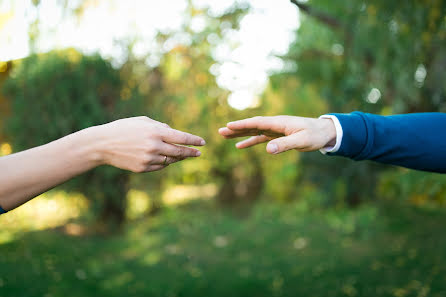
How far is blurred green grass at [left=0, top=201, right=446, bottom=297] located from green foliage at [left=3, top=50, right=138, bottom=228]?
1.01 meters

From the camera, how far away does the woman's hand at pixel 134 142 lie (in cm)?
144

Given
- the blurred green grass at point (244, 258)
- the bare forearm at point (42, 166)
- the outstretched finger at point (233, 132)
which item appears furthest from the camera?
the blurred green grass at point (244, 258)

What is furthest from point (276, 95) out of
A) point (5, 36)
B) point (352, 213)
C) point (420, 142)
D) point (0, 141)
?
point (420, 142)

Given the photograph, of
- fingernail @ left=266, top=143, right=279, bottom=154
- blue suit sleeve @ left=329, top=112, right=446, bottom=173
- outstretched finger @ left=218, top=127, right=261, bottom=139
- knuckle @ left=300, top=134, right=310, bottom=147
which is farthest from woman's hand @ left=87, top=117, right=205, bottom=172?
blue suit sleeve @ left=329, top=112, right=446, bottom=173

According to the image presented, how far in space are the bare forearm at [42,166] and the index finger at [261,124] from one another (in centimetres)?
58

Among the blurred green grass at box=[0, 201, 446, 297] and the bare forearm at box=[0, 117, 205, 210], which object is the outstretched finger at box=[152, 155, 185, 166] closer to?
the bare forearm at box=[0, 117, 205, 210]

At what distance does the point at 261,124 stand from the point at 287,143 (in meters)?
0.14

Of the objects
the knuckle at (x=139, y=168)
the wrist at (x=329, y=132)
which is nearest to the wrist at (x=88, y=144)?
the knuckle at (x=139, y=168)

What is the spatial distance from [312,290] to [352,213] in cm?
357

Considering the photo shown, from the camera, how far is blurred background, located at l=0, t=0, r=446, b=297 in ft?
11.6

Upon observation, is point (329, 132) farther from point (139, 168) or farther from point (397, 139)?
point (139, 168)

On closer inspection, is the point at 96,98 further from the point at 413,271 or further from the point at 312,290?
the point at 413,271

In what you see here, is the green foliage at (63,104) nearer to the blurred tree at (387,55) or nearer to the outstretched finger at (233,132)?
the blurred tree at (387,55)

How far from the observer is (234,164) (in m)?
8.98
